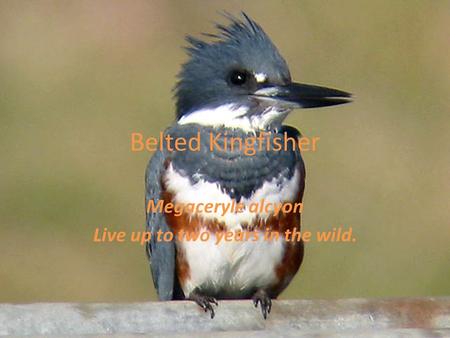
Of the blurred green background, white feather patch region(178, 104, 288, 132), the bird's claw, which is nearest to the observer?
the bird's claw

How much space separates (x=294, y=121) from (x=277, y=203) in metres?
2.24

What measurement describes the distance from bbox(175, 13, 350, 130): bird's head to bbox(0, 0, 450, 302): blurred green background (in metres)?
1.76

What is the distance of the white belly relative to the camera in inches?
175

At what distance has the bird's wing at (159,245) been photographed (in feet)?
14.9

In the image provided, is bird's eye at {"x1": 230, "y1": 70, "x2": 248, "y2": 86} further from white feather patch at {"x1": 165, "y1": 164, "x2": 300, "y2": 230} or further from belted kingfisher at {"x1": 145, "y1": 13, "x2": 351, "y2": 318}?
white feather patch at {"x1": 165, "y1": 164, "x2": 300, "y2": 230}

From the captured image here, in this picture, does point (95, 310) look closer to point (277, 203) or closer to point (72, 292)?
point (277, 203)

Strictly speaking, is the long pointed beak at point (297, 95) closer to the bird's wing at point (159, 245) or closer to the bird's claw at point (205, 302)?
the bird's wing at point (159, 245)

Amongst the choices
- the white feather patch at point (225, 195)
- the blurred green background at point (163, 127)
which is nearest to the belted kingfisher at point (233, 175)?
the white feather patch at point (225, 195)

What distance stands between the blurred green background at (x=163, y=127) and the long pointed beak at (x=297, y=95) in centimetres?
176

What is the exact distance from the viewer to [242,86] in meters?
4.55

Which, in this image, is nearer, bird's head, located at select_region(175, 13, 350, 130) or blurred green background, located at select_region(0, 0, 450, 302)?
bird's head, located at select_region(175, 13, 350, 130)

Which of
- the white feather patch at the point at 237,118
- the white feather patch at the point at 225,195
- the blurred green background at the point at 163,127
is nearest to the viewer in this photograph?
the white feather patch at the point at 225,195

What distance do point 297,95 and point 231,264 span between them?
0.49 meters

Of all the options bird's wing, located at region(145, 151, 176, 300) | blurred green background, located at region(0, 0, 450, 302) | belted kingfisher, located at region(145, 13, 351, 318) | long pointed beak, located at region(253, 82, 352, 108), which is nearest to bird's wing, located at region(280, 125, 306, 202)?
belted kingfisher, located at region(145, 13, 351, 318)
